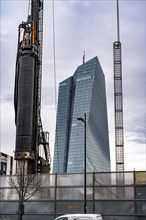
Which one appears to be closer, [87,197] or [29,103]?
[87,197]

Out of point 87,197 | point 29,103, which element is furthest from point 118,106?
point 87,197

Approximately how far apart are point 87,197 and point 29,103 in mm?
26060

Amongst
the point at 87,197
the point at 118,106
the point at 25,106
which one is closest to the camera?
the point at 87,197

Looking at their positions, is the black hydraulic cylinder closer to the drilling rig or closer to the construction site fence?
the drilling rig

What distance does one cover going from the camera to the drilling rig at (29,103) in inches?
2248

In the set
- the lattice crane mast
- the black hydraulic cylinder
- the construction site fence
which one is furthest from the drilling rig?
the construction site fence

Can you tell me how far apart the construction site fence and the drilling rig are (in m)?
17.7

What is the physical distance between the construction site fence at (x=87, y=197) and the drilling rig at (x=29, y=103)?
17736mm

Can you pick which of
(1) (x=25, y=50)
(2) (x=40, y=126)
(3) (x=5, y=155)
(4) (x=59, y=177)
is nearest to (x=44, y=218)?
(4) (x=59, y=177)

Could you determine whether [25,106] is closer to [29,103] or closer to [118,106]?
[29,103]

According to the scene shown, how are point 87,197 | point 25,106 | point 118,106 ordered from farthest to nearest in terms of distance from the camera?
point 118,106 → point 25,106 → point 87,197

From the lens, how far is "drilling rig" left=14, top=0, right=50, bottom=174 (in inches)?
2248

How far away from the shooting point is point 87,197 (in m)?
36.3

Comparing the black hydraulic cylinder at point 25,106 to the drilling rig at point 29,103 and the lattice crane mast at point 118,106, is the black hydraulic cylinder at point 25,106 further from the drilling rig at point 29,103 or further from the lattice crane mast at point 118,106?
the lattice crane mast at point 118,106
